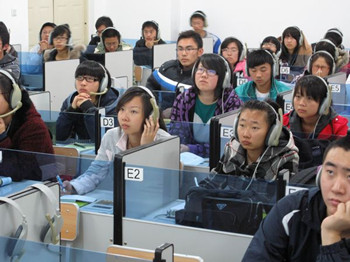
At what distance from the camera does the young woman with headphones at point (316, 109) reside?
13.4ft

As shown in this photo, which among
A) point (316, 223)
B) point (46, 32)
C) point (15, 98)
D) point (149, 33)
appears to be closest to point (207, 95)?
point (15, 98)

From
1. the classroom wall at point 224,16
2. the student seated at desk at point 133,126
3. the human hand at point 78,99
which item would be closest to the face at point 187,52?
the human hand at point 78,99

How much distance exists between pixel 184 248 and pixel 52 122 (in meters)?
2.00

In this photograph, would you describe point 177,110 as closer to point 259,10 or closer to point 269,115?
point 269,115

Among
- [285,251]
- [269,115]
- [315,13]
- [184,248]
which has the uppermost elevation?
[315,13]

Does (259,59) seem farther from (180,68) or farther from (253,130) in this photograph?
(253,130)

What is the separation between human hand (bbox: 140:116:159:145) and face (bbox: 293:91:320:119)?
2.85 feet

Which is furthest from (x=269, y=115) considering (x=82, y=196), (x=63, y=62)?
(x=63, y=62)

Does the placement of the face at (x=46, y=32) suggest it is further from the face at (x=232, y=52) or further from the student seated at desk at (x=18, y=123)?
the student seated at desk at (x=18, y=123)

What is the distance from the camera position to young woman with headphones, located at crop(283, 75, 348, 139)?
13.4 feet

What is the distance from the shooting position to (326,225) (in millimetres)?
2152

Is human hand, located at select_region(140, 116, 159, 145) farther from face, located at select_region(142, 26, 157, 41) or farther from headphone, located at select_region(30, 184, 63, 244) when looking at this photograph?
face, located at select_region(142, 26, 157, 41)

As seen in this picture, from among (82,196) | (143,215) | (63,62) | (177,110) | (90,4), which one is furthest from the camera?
(90,4)

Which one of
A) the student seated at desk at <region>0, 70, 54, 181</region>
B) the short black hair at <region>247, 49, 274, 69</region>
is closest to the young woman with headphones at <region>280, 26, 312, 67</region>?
the short black hair at <region>247, 49, 274, 69</region>
